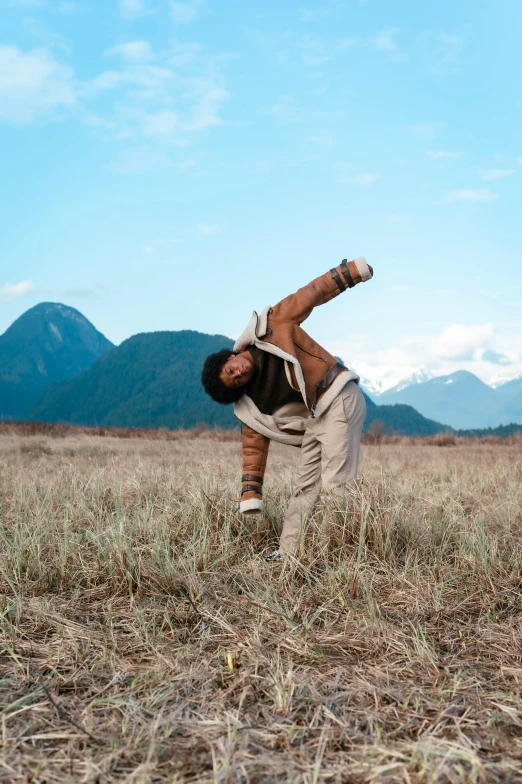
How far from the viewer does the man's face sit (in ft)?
13.1

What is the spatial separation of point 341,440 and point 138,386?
491ft

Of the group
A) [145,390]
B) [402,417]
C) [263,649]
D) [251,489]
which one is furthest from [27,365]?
[263,649]

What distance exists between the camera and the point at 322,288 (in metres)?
4.07

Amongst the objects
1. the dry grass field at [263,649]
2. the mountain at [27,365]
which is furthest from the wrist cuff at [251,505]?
the mountain at [27,365]

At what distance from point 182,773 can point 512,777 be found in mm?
877

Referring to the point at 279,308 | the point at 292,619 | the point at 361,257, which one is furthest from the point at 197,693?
the point at 361,257

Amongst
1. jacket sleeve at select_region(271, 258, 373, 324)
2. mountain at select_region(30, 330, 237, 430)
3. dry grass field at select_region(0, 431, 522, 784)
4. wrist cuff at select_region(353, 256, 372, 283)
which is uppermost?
mountain at select_region(30, 330, 237, 430)

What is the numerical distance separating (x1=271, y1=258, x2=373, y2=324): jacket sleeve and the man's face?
1.11ft

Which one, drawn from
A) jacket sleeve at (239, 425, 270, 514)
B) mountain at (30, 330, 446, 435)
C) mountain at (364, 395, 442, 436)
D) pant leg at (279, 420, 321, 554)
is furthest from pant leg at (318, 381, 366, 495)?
mountain at (364, 395, 442, 436)

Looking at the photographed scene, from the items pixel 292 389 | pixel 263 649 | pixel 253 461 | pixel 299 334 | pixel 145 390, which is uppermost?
pixel 145 390

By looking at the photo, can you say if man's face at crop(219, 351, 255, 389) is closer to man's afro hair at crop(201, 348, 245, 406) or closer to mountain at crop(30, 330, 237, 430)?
man's afro hair at crop(201, 348, 245, 406)

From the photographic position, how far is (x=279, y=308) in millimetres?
4109

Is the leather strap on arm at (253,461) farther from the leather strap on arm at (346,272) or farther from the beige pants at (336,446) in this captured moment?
the leather strap on arm at (346,272)

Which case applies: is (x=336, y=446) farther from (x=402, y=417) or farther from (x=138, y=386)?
(x=138, y=386)
